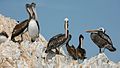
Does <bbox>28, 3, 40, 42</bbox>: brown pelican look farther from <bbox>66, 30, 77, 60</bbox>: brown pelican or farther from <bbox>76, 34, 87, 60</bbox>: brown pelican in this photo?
<bbox>76, 34, 87, 60</bbox>: brown pelican

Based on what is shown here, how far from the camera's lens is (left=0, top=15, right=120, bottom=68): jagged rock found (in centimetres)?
2031

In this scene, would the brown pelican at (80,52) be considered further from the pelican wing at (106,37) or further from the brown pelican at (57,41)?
the pelican wing at (106,37)

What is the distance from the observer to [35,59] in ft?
69.6

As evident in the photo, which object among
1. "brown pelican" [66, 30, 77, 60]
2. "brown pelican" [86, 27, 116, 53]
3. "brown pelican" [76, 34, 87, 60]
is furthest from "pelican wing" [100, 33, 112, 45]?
"brown pelican" [66, 30, 77, 60]

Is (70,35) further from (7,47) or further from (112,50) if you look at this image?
(7,47)

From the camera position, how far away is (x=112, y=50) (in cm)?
2438

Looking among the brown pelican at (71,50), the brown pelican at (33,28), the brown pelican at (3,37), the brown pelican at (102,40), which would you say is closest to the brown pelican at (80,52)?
the brown pelican at (71,50)

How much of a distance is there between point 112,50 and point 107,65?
272 centimetres

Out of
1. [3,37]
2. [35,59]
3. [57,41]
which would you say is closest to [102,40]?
[57,41]

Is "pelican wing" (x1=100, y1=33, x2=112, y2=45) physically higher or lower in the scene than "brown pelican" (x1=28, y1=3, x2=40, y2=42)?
lower

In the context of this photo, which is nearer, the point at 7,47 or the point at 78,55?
the point at 7,47

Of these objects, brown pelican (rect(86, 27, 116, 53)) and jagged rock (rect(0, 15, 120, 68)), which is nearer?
jagged rock (rect(0, 15, 120, 68))

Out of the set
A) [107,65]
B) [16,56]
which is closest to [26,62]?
[16,56]

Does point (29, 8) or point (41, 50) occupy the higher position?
point (29, 8)
